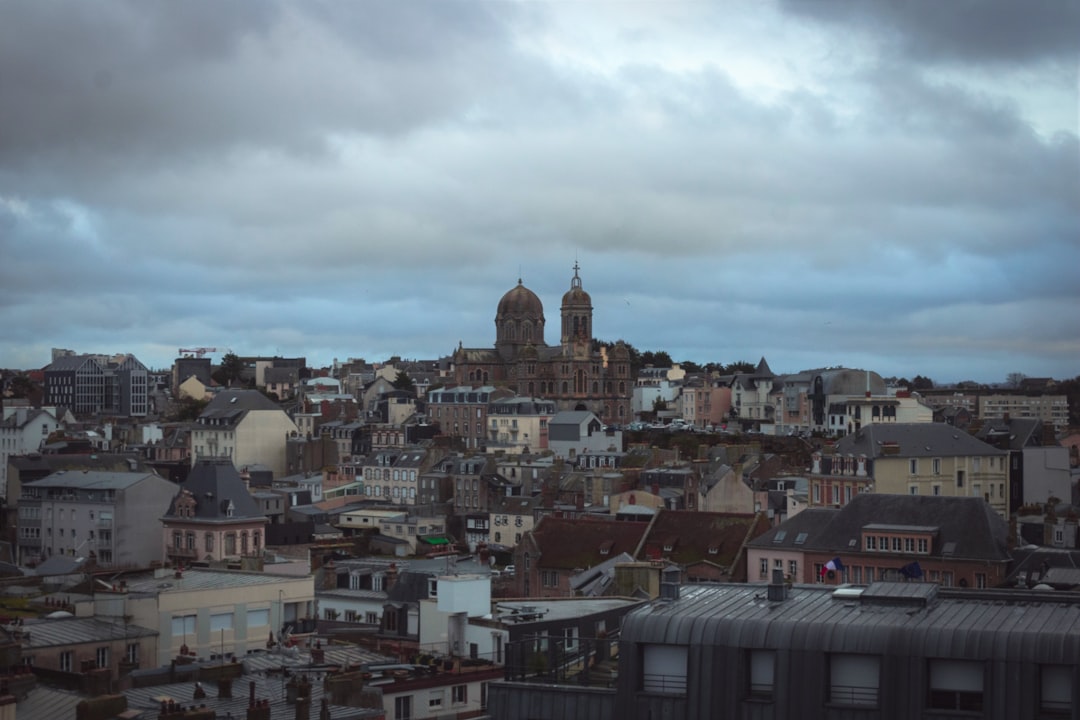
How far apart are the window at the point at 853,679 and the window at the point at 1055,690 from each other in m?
2.21

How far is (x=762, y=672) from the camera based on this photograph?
23.1 m

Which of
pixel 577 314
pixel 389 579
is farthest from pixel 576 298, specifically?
pixel 389 579

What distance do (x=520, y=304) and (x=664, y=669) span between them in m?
174

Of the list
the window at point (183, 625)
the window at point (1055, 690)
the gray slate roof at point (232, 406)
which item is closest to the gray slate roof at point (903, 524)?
the window at point (183, 625)

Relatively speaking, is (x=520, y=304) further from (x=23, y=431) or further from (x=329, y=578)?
(x=329, y=578)

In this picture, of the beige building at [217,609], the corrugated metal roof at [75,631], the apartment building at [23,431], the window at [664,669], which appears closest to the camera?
the window at [664,669]

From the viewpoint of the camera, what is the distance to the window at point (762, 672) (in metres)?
23.0

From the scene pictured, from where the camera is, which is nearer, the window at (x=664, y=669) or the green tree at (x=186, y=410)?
the window at (x=664, y=669)

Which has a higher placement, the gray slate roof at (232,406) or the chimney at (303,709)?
the gray slate roof at (232,406)

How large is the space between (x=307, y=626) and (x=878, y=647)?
29407 mm

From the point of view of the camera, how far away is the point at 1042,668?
71.1 feet

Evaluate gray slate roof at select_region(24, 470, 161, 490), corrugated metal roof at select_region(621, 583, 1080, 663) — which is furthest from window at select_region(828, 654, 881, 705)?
gray slate roof at select_region(24, 470, 161, 490)

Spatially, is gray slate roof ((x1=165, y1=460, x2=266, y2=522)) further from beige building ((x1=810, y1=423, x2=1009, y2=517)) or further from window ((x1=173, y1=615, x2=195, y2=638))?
window ((x1=173, y1=615, x2=195, y2=638))

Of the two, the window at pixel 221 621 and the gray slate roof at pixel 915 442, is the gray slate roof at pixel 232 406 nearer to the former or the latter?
the gray slate roof at pixel 915 442
